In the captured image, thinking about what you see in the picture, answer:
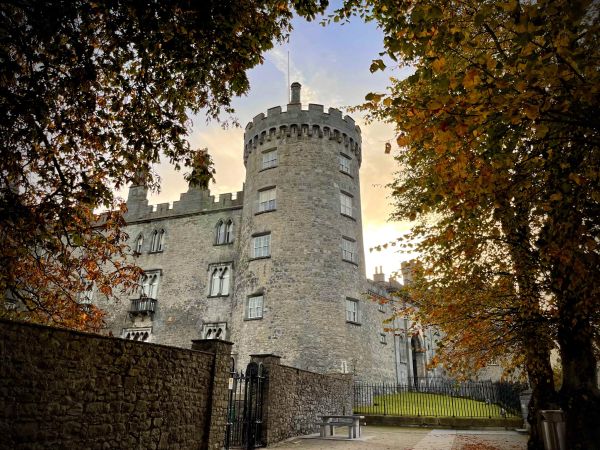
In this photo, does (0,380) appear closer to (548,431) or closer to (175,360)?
(175,360)

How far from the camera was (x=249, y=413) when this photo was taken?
423 inches

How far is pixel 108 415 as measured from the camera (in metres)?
7.02

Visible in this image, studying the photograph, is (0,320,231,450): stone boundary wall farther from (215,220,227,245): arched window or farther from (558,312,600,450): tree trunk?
(215,220,227,245): arched window

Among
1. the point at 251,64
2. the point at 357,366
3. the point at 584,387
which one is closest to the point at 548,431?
the point at 584,387

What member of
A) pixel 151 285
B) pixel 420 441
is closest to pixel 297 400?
pixel 420 441

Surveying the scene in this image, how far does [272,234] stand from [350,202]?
5.40m

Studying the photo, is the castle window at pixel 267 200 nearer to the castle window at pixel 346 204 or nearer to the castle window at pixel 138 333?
the castle window at pixel 346 204

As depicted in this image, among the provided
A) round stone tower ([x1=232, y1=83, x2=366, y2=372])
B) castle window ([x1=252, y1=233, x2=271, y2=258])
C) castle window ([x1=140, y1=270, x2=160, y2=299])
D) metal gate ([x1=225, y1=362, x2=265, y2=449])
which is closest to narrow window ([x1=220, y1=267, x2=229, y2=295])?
round stone tower ([x1=232, y1=83, x2=366, y2=372])

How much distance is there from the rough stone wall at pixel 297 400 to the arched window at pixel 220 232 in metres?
12.5

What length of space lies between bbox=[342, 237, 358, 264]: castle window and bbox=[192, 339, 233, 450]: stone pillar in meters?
14.1

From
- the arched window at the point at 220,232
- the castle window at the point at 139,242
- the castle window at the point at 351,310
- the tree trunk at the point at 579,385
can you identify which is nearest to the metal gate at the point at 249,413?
the tree trunk at the point at 579,385

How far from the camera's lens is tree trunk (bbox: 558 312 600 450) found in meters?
8.40

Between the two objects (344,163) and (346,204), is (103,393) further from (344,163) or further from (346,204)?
(344,163)

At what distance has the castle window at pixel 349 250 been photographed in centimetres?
2358
